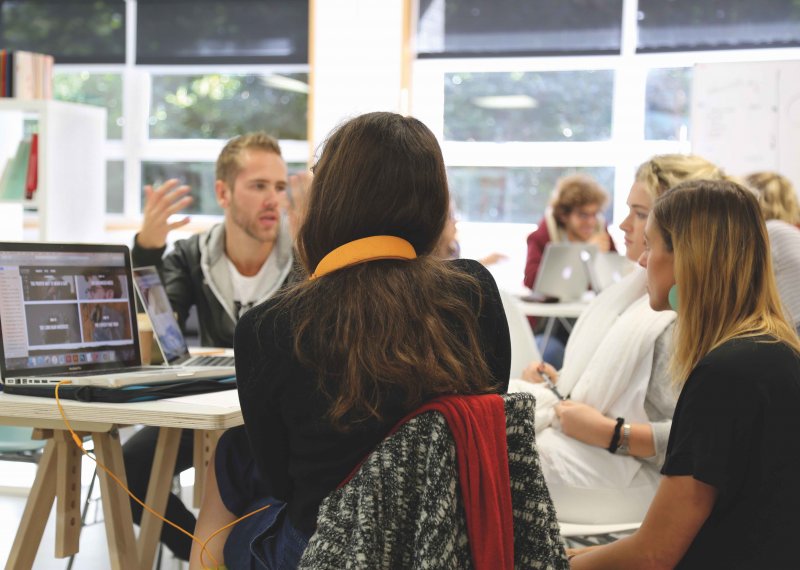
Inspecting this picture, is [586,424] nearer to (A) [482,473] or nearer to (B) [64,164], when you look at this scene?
(A) [482,473]

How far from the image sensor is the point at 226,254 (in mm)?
2895

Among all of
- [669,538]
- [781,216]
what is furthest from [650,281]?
[781,216]

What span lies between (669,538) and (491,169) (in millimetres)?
5985

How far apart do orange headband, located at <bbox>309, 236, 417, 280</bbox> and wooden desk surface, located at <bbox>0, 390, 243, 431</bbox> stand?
54 centimetres

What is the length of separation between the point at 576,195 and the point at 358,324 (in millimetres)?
4309

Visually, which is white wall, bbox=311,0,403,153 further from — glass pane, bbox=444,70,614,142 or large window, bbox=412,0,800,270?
glass pane, bbox=444,70,614,142

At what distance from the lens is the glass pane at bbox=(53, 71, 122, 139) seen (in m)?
7.60

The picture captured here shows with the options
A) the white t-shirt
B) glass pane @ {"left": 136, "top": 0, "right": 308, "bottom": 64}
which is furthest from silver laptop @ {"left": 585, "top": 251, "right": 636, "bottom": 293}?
glass pane @ {"left": 136, "top": 0, "right": 308, "bottom": 64}

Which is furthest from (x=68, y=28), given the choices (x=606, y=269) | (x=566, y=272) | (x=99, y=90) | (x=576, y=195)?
(x=606, y=269)

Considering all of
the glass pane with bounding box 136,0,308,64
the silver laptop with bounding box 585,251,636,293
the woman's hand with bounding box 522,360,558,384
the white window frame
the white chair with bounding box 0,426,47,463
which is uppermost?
the glass pane with bounding box 136,0,308,64

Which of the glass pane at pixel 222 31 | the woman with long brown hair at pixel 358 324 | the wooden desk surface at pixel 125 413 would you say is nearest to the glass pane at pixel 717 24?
the glass pane at pixel 222 31

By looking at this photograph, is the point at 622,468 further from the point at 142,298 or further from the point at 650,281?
the point at 142,298

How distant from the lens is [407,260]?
126cm

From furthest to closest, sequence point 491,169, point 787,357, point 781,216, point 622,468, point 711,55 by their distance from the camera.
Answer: point 491,169 < point 711,55 < point 781,216 < point 622,468 < point 787,357
